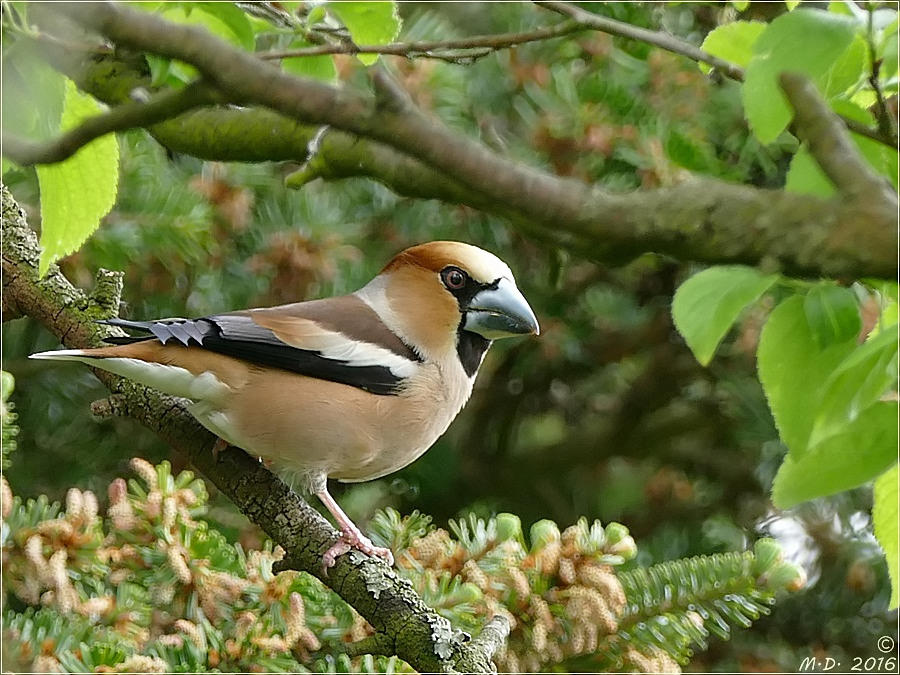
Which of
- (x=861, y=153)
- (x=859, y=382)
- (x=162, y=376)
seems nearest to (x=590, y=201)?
(x=859, y=382)

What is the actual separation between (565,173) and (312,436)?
2.90ft

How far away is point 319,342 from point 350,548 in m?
0.50

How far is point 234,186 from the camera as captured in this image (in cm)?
219

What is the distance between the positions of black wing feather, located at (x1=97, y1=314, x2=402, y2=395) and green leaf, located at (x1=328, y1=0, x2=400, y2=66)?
67 cm

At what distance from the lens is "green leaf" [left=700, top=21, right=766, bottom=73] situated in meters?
1.07

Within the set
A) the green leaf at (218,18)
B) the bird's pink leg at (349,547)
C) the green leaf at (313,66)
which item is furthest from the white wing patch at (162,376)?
the green leaf at (218,18)

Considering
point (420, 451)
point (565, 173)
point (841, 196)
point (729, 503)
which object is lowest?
point (729, 503)

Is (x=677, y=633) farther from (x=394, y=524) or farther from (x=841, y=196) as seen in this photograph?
(x=841, y=196)

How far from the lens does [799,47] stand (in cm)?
83

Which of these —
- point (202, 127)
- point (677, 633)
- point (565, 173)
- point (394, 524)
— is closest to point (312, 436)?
point (394, 524)

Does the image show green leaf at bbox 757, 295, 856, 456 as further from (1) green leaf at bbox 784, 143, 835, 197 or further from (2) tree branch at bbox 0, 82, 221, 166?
(2) tree branch at bbox 0, 82, 221, 166

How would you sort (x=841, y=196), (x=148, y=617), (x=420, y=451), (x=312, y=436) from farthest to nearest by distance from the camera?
(x=420, y=451) → (x=312, y=436) → (x=148, y=617) → (x=841, y=196)

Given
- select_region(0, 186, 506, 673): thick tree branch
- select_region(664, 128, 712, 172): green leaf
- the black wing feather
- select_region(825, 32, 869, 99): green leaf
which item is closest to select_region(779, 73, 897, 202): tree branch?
select_region(825, 32, 869, 99): green leaf

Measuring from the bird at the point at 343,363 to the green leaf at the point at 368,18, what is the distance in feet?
1.99
